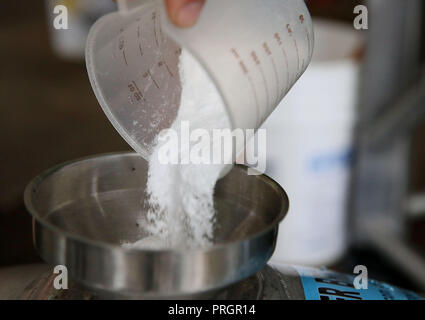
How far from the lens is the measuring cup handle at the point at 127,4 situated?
57cm

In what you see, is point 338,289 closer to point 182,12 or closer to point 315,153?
point 182,12

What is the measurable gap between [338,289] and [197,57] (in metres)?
0.34

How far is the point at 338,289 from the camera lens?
2.35 feet

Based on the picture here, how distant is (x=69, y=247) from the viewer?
55 cm

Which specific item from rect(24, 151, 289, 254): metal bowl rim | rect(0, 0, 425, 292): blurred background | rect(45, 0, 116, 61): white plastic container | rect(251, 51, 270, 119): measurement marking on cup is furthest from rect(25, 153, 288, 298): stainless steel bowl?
rect(45, 0, 116, 61): white plastic container

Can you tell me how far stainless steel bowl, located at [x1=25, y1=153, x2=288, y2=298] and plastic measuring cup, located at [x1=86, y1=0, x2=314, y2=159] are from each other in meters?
0.06

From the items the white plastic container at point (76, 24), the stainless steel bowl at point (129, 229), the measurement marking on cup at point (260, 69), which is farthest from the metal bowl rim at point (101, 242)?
the white plastic container at point (76, 24)

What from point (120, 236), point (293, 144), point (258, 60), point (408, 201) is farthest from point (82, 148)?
point (258, 60)

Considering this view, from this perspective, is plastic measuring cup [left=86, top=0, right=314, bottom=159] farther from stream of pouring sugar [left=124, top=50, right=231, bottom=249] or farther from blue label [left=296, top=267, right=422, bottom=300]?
blue label [left=296, top=267, right=422, bottom=300]

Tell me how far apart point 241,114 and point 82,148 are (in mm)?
1905

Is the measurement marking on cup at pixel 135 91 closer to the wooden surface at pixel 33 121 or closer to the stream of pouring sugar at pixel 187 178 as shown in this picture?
the stream of pouring sugar at pixel 187 178

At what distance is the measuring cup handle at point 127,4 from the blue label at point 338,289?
363mm

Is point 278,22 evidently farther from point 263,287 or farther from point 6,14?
point 6,14

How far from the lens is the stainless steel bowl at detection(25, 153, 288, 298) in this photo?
536mm
